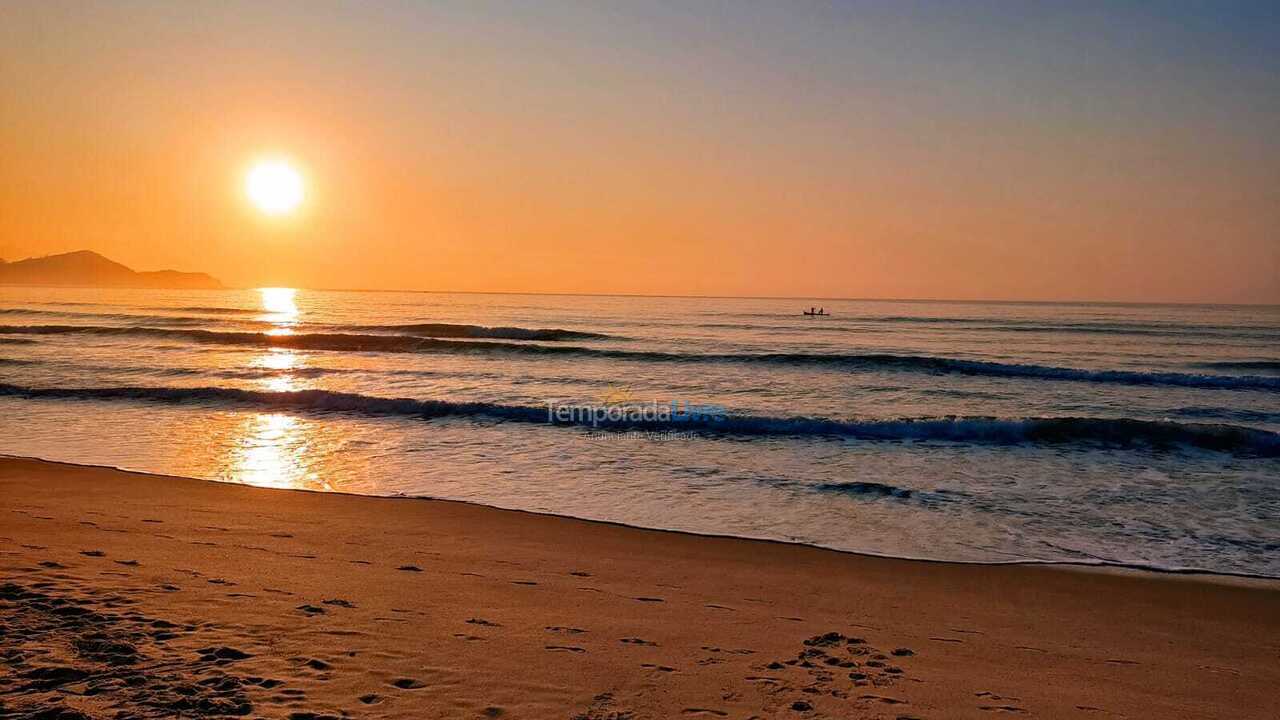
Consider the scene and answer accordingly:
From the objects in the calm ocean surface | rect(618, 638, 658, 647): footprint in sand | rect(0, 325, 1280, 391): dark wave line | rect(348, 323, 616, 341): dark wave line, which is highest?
rect(348, 323, 616, 341): dark wave line

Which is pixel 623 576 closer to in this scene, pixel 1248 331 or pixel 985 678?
pixel 985 678

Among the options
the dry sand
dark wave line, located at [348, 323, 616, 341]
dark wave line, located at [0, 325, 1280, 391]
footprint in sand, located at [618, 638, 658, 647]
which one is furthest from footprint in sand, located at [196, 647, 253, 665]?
dark wave line, located at [348, 323, 616, 341]

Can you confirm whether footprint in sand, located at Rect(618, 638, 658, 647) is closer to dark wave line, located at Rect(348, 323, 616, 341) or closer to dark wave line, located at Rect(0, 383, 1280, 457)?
dark wave line, located at Rect(0, 383, 1280, 457)

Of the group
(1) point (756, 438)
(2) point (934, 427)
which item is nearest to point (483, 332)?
(1) point (756, 438)

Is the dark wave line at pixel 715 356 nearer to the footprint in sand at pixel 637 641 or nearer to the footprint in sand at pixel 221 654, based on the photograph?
the footprint in sand at pixel 637 641

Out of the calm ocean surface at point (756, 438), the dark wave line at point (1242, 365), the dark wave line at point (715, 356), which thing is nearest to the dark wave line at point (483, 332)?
the dark wave line at point (715, 356)

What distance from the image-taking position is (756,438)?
15609 millimetres

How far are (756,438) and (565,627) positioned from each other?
34.8ft

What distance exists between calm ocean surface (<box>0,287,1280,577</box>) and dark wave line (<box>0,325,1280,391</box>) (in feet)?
0.81

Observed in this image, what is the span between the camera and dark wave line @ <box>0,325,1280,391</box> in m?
27.7

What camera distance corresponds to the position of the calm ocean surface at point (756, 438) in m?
9.48

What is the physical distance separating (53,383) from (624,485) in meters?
19.1

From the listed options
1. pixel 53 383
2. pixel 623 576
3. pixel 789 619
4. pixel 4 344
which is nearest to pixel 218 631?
pixel 623 576

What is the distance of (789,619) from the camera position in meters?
5.86
